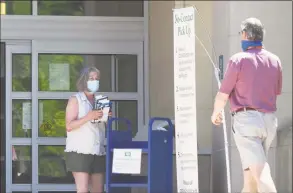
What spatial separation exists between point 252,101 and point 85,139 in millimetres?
2182

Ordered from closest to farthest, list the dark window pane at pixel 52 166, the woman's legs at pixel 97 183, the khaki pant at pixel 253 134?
the khaki pant at pixel 253 134 → the woman's legs at pixel 97 183 → the dark window pane at pixel 52 166

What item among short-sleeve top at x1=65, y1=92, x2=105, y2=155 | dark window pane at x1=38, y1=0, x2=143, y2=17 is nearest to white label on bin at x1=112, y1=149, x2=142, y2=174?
short-sleeve top at x1=65, y1=92, x2=105, y2=155

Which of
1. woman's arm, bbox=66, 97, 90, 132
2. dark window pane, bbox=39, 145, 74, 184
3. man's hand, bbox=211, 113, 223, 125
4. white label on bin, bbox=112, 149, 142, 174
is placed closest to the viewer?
man's hand, bbox=211, 113, 223, 125

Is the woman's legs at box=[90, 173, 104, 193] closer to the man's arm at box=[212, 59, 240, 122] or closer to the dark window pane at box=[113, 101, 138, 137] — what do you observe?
the man's arm at box=[212, 59, 240, 122]

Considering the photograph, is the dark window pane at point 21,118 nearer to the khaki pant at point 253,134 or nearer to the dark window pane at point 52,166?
the dark window pane at point 52,166

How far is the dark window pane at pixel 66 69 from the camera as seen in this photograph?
40.0 ft

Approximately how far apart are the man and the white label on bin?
1.30m

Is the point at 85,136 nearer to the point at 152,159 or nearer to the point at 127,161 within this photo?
the point at 127,161

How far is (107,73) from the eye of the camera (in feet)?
40.1

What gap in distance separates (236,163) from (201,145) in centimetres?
102

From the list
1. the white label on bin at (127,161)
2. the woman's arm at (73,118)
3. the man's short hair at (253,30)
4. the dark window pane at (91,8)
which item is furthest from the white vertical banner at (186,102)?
the dark window pane at (91,8)

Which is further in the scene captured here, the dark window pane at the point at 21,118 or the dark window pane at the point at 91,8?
the dark window pane at the point at 91,8

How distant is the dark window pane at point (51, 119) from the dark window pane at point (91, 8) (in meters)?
1.48

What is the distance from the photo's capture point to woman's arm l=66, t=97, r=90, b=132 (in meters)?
8.87
